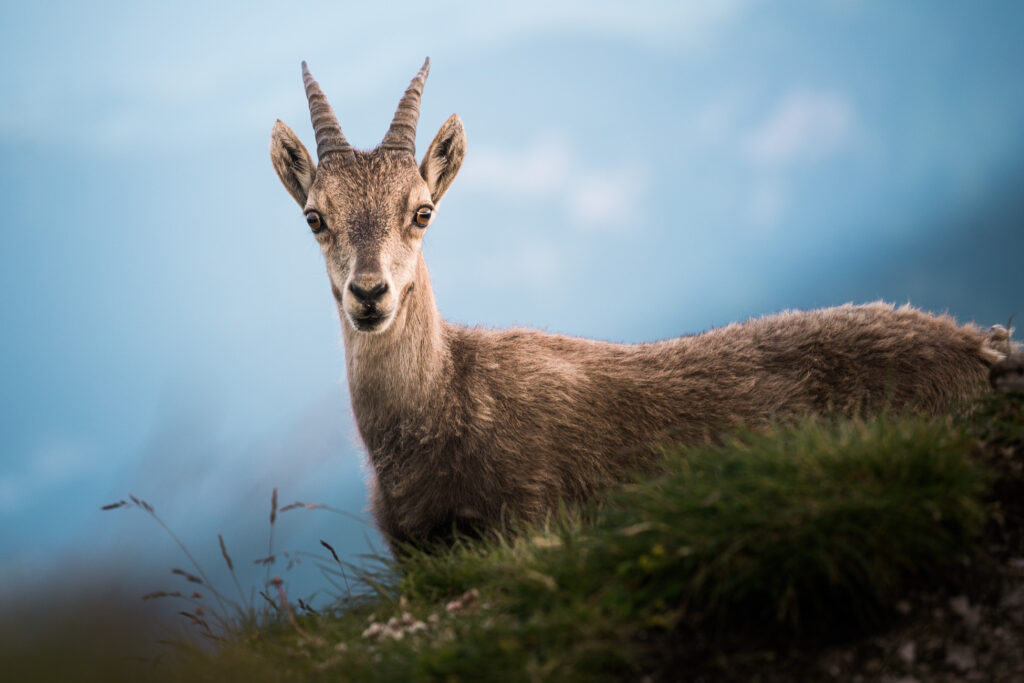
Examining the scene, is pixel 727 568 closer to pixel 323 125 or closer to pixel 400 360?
pixel 400 360

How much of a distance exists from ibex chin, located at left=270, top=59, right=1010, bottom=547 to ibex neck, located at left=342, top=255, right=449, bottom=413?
12mm

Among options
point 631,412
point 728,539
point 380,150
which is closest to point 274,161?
point 380,150

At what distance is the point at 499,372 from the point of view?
7.19m

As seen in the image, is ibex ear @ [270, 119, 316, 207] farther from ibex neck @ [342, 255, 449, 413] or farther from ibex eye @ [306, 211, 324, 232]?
ibex neck @ [342, 255, 449, 413]

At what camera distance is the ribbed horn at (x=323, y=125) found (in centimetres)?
730

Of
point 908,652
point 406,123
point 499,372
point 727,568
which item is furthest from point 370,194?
point 908,652

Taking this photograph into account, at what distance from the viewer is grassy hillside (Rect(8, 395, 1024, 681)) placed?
3711 millimetres

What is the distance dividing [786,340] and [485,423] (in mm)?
3063

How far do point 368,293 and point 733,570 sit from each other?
3.48 meters

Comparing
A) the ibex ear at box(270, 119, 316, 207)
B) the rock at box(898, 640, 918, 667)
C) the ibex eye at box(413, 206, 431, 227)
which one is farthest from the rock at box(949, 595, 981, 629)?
the ibex ear at box(270, 119, 316, 207)

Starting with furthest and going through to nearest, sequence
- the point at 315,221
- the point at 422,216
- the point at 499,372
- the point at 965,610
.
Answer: the point at 499,372, the point at 422,216, the point at 315,221, the point at 965,610

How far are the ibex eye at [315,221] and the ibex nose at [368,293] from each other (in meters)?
1.05

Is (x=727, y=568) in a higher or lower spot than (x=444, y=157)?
lower

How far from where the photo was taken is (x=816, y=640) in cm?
380
